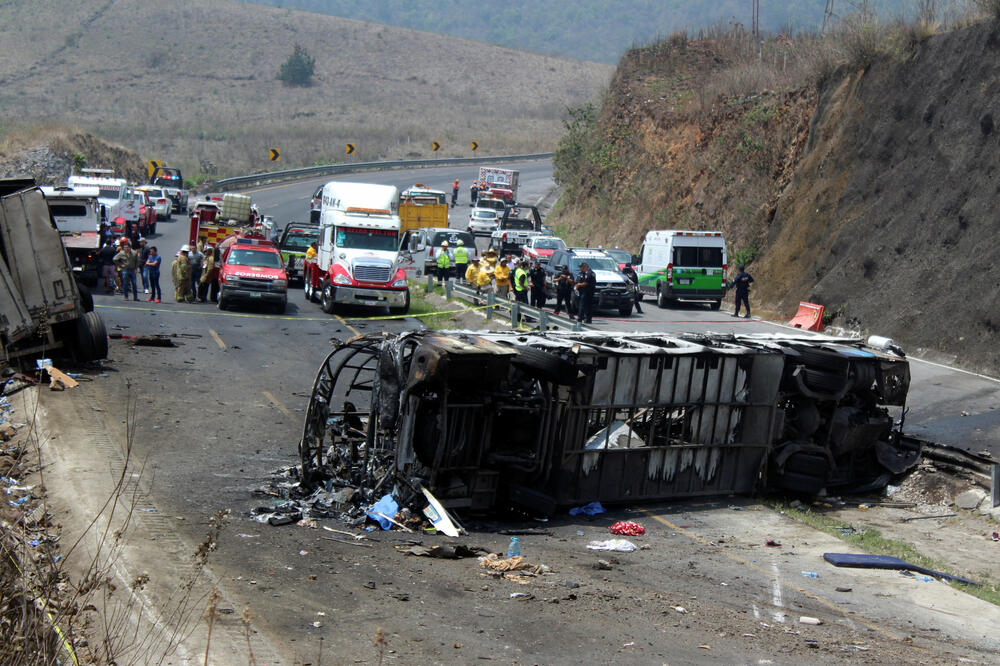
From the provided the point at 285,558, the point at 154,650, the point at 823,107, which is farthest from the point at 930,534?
the point at 823,107

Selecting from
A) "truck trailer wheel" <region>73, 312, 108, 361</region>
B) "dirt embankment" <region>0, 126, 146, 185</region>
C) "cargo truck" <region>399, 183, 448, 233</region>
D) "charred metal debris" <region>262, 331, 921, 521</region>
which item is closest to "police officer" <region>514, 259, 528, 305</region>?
"truck trailer wheel" <region>73, 312, 108, 361</region>

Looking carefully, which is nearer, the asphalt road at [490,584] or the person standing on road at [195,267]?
the asphalt road at [490,584]

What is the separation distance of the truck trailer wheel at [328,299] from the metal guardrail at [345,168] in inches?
1557

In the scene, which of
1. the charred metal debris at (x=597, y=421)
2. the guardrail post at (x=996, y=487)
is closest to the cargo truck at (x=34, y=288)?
the charred metal debris at (x=597, y=421)

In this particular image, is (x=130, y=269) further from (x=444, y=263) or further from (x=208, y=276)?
(x=444, y=263)

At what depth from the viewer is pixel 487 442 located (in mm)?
11578

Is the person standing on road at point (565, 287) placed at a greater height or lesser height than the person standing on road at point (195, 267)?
greater

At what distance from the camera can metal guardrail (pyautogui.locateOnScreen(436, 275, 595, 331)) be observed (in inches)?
861

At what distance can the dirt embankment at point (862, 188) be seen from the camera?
24656 millimetres

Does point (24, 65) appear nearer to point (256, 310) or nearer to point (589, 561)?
point (256, 310)

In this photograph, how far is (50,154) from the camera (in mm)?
58781

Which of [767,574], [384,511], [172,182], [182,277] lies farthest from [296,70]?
[767,574]

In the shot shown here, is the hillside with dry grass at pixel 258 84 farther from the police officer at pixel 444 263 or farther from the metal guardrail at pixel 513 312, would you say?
the metal guardrail at pixel 513 312

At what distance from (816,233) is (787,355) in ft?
65.1
